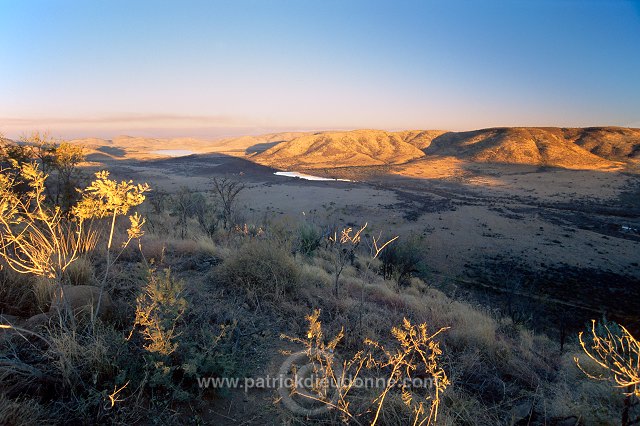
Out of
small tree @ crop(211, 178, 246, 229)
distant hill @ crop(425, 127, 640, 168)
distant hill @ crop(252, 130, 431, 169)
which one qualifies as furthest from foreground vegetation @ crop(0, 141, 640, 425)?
distant hill @ crop(425, 127, 640, 168)

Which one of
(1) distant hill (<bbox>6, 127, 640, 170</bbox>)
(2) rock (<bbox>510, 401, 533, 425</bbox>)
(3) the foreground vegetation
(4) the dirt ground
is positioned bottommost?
(4) the dirt ground

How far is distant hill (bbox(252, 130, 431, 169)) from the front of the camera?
7556 centimetres

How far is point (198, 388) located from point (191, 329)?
2.55 ft

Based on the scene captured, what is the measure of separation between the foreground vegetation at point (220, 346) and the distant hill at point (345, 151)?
67290mm

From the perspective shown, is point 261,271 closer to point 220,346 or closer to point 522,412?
point 220,346

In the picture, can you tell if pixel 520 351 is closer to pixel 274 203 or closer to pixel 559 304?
pixel 559 304

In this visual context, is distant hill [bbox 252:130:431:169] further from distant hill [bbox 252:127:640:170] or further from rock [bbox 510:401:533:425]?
rock [bbox 510:401:533:425]

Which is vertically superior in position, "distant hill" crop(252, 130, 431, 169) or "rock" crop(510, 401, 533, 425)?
"distant hill" crop(252, 130, 431, 169)

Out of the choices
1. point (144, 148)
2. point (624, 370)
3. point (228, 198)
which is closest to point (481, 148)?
point (228, 198)

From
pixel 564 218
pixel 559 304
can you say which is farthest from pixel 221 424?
pixel 564 218

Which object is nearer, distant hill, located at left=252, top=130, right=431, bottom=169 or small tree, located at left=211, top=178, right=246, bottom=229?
small tree, located at left=211, top=178, right=246, bottom=229

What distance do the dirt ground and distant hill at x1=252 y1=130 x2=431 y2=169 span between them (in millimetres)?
17200

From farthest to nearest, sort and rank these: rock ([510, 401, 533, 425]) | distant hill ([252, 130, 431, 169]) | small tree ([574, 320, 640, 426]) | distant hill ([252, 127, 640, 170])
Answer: distant hill ([252, 130, 431, 169]) → distant hill ([252, 127, 640, 170]) → rock ([510, 401, 533, 425]) → small tree ([574, 320, 640, 426])

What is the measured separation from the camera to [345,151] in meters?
85.2
